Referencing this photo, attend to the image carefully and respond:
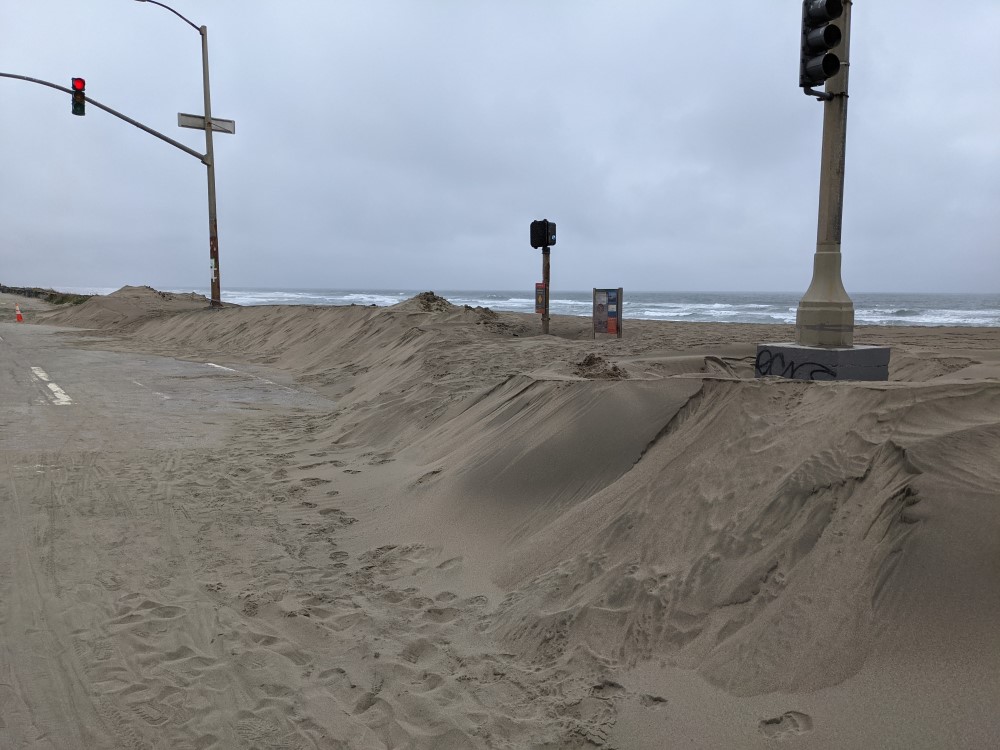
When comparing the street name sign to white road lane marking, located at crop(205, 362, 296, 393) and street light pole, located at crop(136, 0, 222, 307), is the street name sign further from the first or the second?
white road lane marking, located at crop(205, 362, 296, 393)

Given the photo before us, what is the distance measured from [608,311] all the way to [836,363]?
851 centimetres

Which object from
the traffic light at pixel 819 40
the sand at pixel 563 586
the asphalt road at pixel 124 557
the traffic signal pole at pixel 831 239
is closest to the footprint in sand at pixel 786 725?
Result: the sand at pixel 563 586

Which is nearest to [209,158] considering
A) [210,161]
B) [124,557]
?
[210,161]

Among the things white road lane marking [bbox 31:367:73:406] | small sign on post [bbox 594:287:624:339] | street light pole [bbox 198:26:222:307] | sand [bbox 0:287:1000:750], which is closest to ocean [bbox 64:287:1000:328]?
street light pole [bbox 198:26:222:307]

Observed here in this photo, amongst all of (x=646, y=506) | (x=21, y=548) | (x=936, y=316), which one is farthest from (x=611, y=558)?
(x=936, y=316)

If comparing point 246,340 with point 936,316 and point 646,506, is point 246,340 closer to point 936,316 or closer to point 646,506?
point 646,506

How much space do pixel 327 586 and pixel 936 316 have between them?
35.6 metres

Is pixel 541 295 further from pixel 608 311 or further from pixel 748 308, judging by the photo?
pixel 748 308

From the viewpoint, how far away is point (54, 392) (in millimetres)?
9992

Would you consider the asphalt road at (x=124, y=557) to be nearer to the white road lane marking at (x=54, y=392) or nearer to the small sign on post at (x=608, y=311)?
the white road lane marking at (x=54, y=392)

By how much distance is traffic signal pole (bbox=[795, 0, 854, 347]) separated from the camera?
547 cm

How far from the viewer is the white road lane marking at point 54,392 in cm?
921

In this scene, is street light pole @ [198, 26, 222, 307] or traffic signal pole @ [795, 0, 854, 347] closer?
traffic signal pole @ [795, 0, 854, 347]

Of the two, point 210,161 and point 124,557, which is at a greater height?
point 210,161
